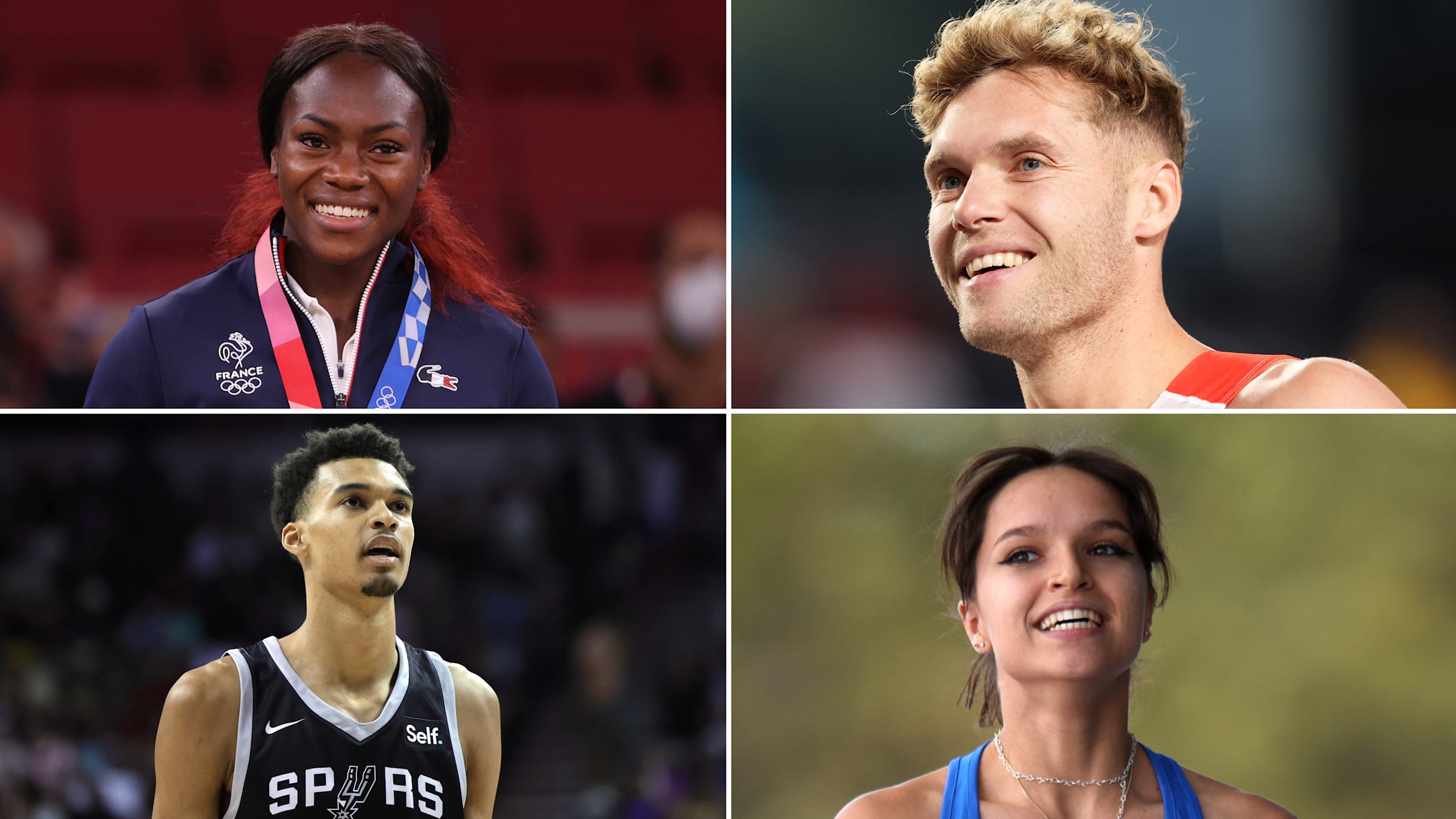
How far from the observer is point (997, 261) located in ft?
7.17

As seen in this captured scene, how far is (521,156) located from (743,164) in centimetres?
44

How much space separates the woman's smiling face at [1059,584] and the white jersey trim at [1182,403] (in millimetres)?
182

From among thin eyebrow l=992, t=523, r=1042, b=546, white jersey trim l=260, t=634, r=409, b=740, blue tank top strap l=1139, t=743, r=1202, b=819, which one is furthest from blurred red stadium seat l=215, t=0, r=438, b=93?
blue tank top strap l=1139, t=743, r=1202, b=819

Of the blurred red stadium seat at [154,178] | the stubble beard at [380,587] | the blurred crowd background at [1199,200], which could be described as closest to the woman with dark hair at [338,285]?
the blurred red stadium seat at [154,178]

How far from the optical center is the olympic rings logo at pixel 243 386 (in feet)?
7.13

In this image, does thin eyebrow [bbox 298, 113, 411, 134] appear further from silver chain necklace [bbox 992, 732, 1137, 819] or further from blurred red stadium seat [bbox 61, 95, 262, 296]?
silver chain necklace [bbox 992, 732, 1137, 819]

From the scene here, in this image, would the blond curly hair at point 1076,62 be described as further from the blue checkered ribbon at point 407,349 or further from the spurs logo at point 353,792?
the spurs logo at point 353,792

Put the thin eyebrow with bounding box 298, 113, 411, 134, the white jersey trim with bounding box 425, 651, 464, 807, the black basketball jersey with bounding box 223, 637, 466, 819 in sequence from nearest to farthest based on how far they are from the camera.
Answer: the thin eyebrow with bounding box 298, 113, 411, 134 < the black basketball jersey with bounding box 223, 637, 466, 819 < the white jersey trim with bounding box 425, 651, 464, 807

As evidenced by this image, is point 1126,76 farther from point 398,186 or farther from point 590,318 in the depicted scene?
point 398,186

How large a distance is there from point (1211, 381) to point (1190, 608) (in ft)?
1.50

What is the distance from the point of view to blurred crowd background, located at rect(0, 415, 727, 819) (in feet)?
7.96

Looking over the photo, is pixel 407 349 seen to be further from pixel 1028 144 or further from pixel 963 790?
pixel 963 790

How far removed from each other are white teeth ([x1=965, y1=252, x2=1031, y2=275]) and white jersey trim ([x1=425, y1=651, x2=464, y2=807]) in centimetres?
124

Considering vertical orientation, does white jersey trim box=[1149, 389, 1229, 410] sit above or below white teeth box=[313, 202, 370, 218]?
below
